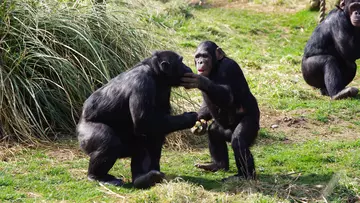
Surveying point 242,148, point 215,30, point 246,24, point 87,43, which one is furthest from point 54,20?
point 246,24

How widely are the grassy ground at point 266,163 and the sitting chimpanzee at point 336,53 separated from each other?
249 millimetres

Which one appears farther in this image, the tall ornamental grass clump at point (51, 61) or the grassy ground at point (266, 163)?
the tall ornamental grass clump at point (51, 61)

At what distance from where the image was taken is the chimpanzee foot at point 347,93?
10070 mm

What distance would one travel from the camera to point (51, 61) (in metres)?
8.05

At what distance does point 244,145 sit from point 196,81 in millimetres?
834

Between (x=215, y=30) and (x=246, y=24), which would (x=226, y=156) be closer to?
(x=215, y=30)

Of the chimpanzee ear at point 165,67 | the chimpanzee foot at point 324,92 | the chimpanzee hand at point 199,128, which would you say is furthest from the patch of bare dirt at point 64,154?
the chimpanzee foot at point 324,92

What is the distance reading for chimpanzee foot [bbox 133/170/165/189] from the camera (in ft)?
19.3

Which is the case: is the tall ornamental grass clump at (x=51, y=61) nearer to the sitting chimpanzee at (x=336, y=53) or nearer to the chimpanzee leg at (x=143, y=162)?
the chimpanzee leg at (x=143, y=162)

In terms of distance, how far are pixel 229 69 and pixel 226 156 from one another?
104cm

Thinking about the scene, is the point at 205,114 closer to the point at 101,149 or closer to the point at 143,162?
the point at 143,162

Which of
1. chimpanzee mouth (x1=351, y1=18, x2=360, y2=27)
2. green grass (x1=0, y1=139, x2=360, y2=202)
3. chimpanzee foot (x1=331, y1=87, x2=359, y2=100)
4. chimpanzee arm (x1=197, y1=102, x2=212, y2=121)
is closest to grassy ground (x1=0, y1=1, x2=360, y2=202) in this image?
green grass (x1=0, y1=139, x2=360, y2=202)

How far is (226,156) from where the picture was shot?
679 cm

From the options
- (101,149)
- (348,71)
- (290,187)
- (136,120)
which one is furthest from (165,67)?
(348,71)
